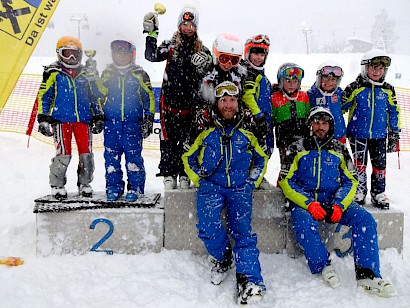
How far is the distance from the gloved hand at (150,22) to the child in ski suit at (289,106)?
5.11 ft

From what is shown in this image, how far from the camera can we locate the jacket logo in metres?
5.21

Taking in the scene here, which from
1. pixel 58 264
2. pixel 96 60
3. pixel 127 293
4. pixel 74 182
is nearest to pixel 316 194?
pixel 127 293

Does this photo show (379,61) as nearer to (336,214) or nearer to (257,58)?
(257,58)

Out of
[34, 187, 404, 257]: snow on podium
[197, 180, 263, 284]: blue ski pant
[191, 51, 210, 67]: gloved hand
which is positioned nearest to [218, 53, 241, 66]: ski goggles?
[191, 51, 210, 67]: gloved hand

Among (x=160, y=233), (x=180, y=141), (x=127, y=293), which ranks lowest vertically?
(x=127, y=293)

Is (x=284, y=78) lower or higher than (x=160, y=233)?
higher

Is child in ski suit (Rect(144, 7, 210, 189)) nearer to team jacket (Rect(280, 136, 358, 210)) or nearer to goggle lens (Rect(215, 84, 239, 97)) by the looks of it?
goggle lens (Rect(215, 84, 239, 97))

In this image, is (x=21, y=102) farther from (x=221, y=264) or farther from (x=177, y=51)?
(x=221, y=264)

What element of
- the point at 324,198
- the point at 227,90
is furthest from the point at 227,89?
the point at 324,198

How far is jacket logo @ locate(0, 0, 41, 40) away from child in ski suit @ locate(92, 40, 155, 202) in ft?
6.98

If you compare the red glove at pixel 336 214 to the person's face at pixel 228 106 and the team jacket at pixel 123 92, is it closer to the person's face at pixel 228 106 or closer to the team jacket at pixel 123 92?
the person's face at pixel 228 106

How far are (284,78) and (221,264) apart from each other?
7.29ft

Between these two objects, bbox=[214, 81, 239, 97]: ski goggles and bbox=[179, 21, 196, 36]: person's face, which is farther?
bbox=[179, 21, 196, 36]: person's face

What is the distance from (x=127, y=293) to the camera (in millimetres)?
3316
